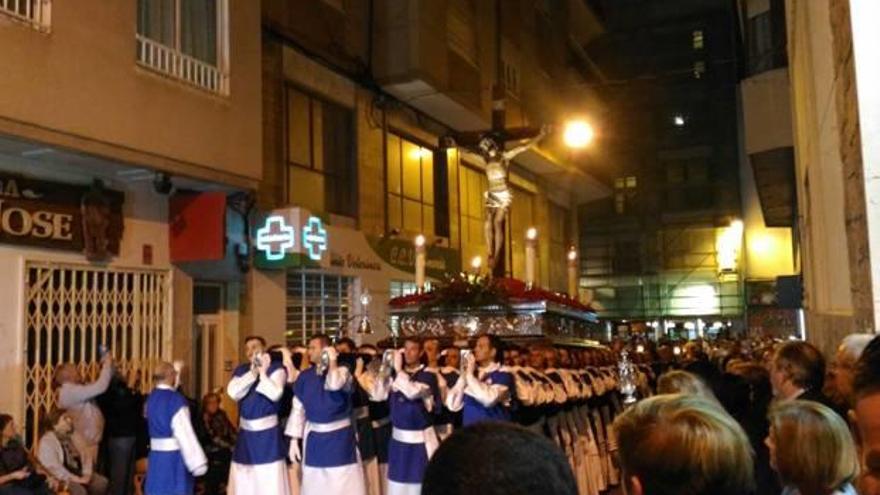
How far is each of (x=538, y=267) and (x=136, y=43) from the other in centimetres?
1854

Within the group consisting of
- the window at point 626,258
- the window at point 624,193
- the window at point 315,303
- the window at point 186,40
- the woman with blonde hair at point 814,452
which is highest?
the window at point 624,193

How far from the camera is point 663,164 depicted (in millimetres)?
39562

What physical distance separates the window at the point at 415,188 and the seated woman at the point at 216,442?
24.1 feet

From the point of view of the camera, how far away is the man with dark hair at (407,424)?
8.67 metres

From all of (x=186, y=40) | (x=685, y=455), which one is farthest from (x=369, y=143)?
(x=685, y=455)

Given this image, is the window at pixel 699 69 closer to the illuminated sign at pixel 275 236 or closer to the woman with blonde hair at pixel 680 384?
the illuminated sign at pixel 275 236

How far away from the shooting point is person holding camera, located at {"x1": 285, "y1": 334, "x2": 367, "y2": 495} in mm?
8484

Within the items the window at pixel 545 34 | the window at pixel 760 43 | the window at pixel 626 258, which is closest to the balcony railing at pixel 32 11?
the window at pixel 760 43

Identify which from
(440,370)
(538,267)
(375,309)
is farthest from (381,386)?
(538,267)

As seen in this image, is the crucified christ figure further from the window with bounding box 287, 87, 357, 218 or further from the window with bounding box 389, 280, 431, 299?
the window with bounding box 389, 280, 431, 299

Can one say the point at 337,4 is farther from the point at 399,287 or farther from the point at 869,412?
the point at 869,412

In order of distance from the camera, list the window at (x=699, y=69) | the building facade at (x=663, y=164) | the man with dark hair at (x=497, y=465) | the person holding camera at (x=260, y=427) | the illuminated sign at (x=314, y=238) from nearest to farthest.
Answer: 1. the man with dark hair at (x=497, y=465)
2. the person holding camera at (x=260, y=427)
3. the illuminated sign at (x=314, y=238)
4. the window at (x=699, y=69)
5. the building facade at (x=663, y=164)

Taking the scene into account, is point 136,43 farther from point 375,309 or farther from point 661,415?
point 661,415

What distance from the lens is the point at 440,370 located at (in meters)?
Answer: 9.35
